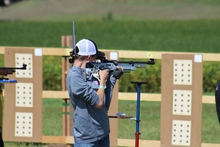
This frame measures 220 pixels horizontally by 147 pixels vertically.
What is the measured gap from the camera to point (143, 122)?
13578 millimetres

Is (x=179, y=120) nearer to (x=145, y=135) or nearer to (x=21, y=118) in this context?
(x=145, y=135)

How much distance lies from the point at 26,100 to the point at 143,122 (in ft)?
10.7

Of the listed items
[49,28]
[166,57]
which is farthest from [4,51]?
[49,28]

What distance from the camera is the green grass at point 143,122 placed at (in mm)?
12039

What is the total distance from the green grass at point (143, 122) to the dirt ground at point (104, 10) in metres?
59.1

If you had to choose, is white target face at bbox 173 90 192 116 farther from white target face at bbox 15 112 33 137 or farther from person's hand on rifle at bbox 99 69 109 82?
person's hand on rifle at bbox 99 69 109 82

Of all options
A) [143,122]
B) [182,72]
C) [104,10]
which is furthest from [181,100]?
[104,10]

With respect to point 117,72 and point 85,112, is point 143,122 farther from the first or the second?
point 85,112

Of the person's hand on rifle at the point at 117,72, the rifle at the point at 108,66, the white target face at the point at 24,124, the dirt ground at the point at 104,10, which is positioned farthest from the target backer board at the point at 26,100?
the dirt ground at the point at 104,10

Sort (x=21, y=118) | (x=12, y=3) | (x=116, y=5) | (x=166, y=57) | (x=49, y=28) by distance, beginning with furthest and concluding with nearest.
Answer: (x=12, y=3)
(x=116, y=5)
(x=49, y=28)
(x=21, y=118)
(x=166, y=57)

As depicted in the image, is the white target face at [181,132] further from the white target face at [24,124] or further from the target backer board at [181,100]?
the white target face at [24,124]

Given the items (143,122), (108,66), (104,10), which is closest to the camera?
(108,66)

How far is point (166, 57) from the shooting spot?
407 inches

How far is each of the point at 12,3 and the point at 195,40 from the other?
185 ft
